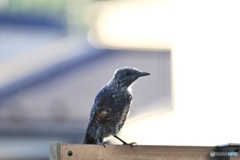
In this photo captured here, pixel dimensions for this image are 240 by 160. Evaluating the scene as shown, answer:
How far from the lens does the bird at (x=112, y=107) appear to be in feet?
4.34

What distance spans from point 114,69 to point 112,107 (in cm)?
59

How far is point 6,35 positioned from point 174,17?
69 cm

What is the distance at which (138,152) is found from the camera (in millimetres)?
1185

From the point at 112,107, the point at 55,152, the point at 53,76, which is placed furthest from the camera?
the point at 53,76

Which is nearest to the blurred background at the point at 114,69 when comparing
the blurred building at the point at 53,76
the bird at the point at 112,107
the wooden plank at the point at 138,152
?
the blurred building at the point at 53,76

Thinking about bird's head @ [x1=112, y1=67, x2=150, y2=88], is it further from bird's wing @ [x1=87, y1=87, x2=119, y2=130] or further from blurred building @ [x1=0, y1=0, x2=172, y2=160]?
blurred building @ [x1=0, y1=0, x2=172, y2=160]

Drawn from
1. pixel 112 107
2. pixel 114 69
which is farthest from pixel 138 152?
pixel 114 69

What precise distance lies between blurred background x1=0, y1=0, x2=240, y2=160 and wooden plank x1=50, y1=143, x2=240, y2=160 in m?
0.66

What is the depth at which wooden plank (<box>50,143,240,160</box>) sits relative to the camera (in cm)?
116

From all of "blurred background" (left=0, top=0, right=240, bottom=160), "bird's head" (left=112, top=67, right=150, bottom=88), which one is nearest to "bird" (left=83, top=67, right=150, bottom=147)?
"bird's head" (left=112, top=67, right=150, bottom=88)

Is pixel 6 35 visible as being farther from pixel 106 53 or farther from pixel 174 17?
pixel 174 17

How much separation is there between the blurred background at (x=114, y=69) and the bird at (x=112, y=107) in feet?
1.65

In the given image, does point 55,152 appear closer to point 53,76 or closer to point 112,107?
point 112,107

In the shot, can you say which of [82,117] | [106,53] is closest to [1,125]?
[82,117]
